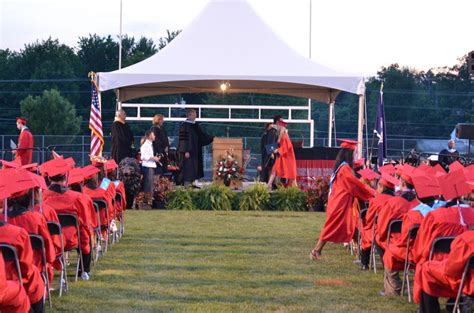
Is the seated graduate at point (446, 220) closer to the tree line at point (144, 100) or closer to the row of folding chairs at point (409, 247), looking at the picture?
the row of folding chairs at point (409, 247)

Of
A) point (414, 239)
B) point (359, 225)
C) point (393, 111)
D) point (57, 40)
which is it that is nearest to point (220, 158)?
point (359, 225)

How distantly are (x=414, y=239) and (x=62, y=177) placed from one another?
12.2ft

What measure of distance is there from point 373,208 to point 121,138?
11816mm

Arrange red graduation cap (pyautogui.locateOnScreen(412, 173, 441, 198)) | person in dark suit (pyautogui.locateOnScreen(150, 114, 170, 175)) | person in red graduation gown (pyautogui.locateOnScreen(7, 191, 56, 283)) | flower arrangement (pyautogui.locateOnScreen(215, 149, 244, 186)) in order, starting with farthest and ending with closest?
1. flower arrangement (pyautogui.locateOnScreen(215, 149, 244, 186))
2. person in dark suit (pyautogui.locateOnScreen(150, 114, 170, 175))
3. red graduation cap (pyautogui.locateOnScreen(412, 173, 441, 198))
4. person in red graduation gown (pyautogui.locateOnScreen(7, 191, 56, 283))

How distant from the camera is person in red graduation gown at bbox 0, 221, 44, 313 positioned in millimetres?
7441

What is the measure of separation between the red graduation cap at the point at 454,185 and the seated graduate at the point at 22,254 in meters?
3.18

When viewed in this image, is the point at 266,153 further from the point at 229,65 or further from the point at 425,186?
the point at 425,186

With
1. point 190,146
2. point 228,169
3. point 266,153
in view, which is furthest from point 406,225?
point 190,146

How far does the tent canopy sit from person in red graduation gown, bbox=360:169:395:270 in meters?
11.1

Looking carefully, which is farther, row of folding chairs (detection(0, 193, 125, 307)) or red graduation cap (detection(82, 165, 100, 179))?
red graduation cap (detection(82, 165, 100, 179))

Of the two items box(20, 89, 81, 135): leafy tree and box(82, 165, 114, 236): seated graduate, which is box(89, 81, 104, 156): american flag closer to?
box(82, 165, 114, 236): seated graduate

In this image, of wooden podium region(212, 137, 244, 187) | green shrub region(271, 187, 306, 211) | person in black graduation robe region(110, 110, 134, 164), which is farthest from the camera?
wooden podium region(212, 137, 244, 187)

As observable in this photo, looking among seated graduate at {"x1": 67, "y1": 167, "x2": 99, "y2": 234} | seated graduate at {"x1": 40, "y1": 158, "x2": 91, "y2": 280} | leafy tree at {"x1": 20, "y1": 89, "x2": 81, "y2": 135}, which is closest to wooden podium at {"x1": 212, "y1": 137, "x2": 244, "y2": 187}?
seated graduate at {"x1": 67, "y1": 167, "x2": 99, "y2": 234}

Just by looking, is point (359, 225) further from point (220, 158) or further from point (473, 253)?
point (220, 158)
